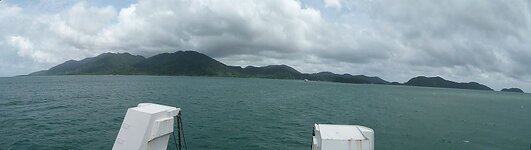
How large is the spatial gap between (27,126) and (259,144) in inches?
1175

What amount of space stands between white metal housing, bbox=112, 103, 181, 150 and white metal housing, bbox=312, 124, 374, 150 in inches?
205

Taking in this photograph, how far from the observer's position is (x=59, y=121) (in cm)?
5156

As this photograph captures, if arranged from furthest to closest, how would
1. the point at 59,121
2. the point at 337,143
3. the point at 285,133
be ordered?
the point at 59,121
the point at 285,133
the point at 337,143

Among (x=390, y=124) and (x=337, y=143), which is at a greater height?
(x=337, y=143)

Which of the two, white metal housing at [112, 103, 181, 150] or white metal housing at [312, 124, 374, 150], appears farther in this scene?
white metal housing at [112, 103, 181, 150]

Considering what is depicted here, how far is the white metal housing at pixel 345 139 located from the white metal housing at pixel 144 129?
521cm

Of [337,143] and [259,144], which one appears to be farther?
[259,144]

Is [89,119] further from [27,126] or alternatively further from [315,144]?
[315,144]

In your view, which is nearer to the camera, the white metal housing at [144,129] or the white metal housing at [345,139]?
the white metal housing at [345,139]

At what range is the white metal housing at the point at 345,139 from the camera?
10805 mm

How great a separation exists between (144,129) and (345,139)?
20.9 feet

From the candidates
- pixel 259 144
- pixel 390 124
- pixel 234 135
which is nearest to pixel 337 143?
pixel 259 144

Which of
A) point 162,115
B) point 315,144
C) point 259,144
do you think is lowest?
point 259,144

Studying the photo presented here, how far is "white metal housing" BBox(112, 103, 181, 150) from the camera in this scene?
1193cm
